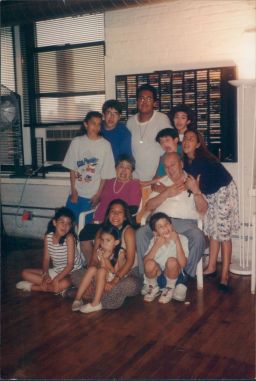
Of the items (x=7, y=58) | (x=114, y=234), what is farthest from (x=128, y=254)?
(x=7, y=58)

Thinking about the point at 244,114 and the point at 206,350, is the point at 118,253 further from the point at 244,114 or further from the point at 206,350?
the point at 244,114

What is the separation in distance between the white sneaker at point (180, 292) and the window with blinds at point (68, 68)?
2.39 metres

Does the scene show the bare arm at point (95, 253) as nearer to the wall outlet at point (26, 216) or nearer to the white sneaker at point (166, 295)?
the white sneaker at point (166, 295)

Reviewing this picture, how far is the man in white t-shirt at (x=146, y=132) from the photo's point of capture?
3666mm

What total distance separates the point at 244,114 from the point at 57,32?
2.35 meters

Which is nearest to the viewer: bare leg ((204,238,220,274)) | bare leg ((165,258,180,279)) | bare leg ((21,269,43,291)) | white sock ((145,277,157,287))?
bare leg ((165,258,180,279))

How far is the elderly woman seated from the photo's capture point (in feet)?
11.5

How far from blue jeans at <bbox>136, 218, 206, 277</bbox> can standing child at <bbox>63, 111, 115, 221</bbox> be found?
58 cm

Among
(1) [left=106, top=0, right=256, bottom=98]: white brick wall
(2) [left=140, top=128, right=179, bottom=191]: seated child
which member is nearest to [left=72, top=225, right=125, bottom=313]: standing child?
(2) [left=140, top=128, right=179, bottom=191]: seated child

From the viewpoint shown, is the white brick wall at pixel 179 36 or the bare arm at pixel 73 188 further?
the white brick wall at pixel 179 36

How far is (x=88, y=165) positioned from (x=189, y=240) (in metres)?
1.07

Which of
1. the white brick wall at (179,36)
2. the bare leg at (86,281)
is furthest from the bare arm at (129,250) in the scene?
the white brick wall at (179,36)

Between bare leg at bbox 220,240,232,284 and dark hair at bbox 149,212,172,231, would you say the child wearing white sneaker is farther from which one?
bare leg at bbox 220,240,232,284

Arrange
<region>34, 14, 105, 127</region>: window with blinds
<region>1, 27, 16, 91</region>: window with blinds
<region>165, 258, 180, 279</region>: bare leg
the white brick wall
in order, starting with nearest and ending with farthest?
<region>165, 258, 180, 279</region>: bare leg < the white brick wall < <region>34, 14, 105, 127</region>: window with blinds < <region>1, 27, 16, 91</region>: window with blinds
